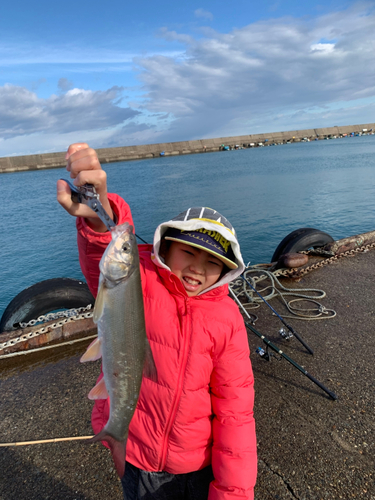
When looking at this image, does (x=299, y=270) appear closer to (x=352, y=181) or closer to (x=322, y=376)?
(x=322, y=376)

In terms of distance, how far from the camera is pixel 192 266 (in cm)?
243

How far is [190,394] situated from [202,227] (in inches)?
45.8

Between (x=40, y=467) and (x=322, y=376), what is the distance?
3763 mm

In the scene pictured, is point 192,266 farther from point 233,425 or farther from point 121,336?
point 233,425

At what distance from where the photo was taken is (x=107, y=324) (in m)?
2.02

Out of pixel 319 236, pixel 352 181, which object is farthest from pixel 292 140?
pixel 319 236

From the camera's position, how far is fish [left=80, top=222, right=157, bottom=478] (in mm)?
1944

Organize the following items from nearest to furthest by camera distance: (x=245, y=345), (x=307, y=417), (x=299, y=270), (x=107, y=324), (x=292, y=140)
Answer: (x=107, y=324) < (x=245, y=345) < (x=307, y=417) < (x=299, y=270) < (x=292, y=140)

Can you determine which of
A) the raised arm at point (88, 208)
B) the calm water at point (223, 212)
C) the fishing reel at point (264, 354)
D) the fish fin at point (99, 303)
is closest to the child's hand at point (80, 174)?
the raised arm at point (88, 208)

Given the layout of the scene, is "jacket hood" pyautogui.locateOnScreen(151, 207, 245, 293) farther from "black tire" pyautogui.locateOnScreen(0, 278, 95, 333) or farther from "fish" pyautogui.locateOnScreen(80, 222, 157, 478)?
"black tire" pyautogui.locateOnScreen(0, 278, 95, 333)

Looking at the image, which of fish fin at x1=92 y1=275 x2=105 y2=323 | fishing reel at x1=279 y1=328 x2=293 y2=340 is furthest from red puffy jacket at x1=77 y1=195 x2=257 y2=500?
fishing reel at x1=279 y1=328 x2=293 y2=340

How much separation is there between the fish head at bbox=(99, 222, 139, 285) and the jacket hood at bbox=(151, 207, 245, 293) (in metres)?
0.36

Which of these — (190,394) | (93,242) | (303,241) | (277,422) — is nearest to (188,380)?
(190,394)

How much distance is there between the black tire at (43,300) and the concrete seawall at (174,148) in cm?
7445
